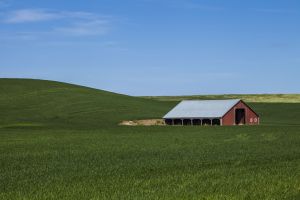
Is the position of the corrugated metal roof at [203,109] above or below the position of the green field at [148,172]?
above

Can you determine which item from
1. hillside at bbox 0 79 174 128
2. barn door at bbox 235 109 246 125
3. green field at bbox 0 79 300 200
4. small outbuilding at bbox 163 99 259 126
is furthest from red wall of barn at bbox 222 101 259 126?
green field at bbox 0 79 300 200

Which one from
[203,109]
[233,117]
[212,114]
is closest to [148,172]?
[212,114]

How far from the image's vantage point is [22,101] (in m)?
123

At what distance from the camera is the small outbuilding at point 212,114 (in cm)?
10369

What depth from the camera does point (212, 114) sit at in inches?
4080

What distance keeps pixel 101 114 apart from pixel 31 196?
90.3 m

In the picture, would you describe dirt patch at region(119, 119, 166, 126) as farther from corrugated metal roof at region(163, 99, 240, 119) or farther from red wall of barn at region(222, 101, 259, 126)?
red wall of barn at region(222, 101, 259, 126)

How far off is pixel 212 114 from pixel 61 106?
32332 mm

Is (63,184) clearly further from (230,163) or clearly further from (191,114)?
(191,114)

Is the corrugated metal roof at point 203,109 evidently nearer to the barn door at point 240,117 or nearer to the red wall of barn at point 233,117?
the red wall of barn at point 233,117

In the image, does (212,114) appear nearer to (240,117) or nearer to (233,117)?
(233,117)

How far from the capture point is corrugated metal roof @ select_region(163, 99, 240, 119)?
341 ft

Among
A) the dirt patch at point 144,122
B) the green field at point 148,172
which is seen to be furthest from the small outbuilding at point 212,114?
the green field at point 148,172

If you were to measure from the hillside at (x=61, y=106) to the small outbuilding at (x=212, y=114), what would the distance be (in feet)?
16.0
